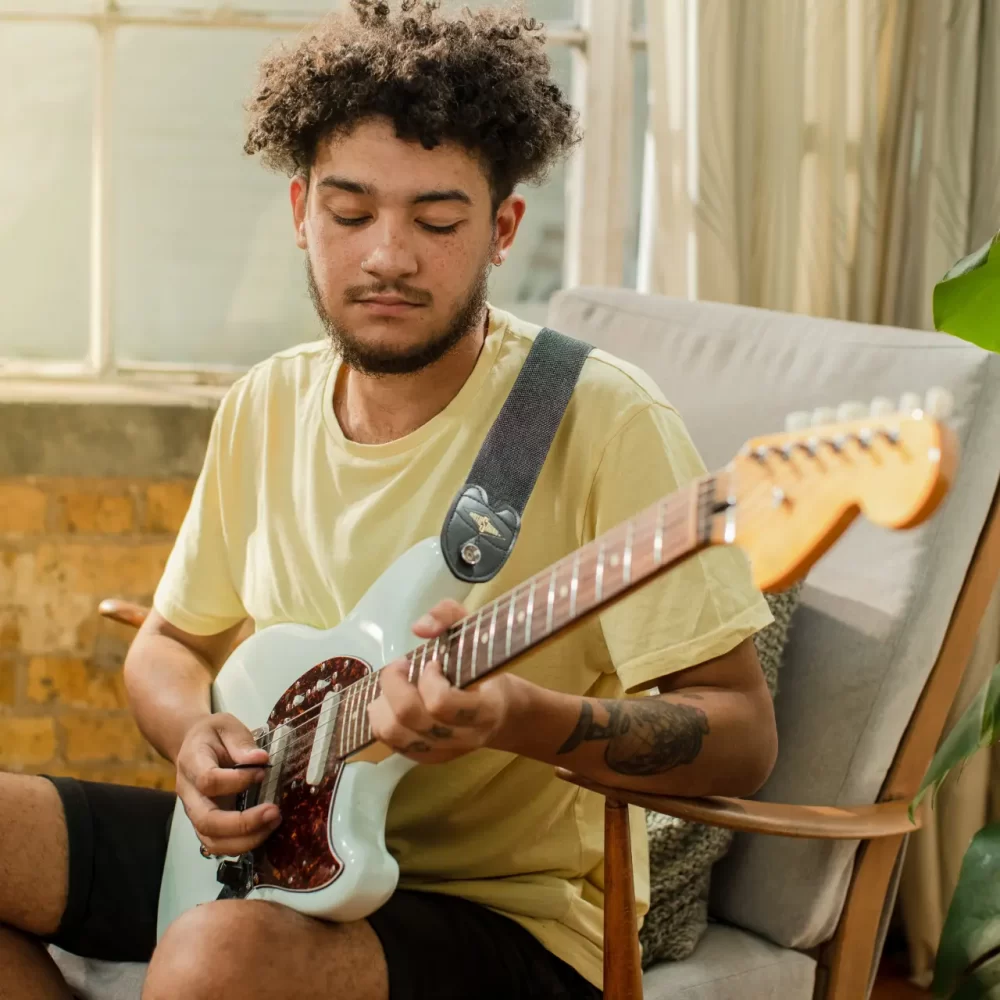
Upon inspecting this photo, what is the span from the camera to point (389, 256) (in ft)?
4.10

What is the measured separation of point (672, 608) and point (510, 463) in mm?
210

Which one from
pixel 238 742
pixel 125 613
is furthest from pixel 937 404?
pixel 125 613

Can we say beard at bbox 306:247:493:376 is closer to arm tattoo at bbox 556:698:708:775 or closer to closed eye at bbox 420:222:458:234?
closed eye at bbox 420:222:458:234

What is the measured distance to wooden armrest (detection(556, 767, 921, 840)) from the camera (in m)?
1.10

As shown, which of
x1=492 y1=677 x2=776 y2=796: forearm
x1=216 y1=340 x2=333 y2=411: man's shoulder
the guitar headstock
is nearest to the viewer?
the guitar headstock

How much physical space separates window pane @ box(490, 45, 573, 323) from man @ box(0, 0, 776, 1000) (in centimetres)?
95

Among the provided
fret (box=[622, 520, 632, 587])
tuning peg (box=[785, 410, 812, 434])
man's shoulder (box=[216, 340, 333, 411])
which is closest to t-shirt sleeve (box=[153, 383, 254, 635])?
man's shoulder (box=[216, 340, 333, 411])

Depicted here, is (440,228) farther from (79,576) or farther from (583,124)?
(79,576)

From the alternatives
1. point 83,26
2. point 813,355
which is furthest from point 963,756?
point 83,26

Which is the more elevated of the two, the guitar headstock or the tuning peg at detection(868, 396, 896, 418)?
the tuning peg at detection(868, 396, 896, 418)

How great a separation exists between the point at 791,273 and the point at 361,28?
908mm

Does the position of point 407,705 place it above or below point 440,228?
below

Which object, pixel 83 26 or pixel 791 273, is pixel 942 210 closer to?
pixel 791 273

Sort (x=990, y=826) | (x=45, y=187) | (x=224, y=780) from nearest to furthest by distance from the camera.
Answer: (x=990, y=826) → (x=224, y=780) → (x=45, y=187)
